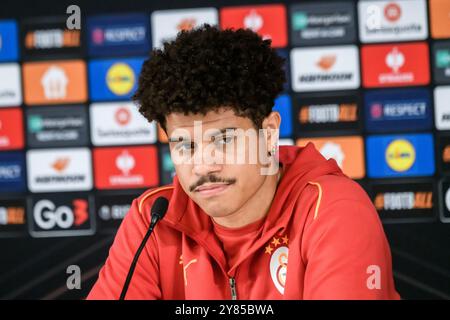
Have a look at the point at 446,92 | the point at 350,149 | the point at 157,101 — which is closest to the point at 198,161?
the point at 157,101

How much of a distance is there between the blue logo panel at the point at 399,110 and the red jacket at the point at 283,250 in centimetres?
95

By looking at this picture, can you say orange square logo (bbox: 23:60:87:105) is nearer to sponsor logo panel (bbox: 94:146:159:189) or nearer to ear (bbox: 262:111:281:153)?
sponsor logo panel (bbox: 94:146:159:189)

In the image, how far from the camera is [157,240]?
1.27 m

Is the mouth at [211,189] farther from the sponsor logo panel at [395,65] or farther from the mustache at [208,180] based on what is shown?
the sponsor logo panel at [395,65]

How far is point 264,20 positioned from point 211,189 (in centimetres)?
122

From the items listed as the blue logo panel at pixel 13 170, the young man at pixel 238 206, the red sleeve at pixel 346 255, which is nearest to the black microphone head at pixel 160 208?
the young man at pixel 238 206

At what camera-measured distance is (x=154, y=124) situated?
2.25 m

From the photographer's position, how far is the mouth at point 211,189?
3.70ft

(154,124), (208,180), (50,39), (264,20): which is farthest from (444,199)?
(50,39)

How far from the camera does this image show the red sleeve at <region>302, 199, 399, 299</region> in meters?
0.99

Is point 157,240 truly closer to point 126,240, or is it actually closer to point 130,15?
point 126,240
